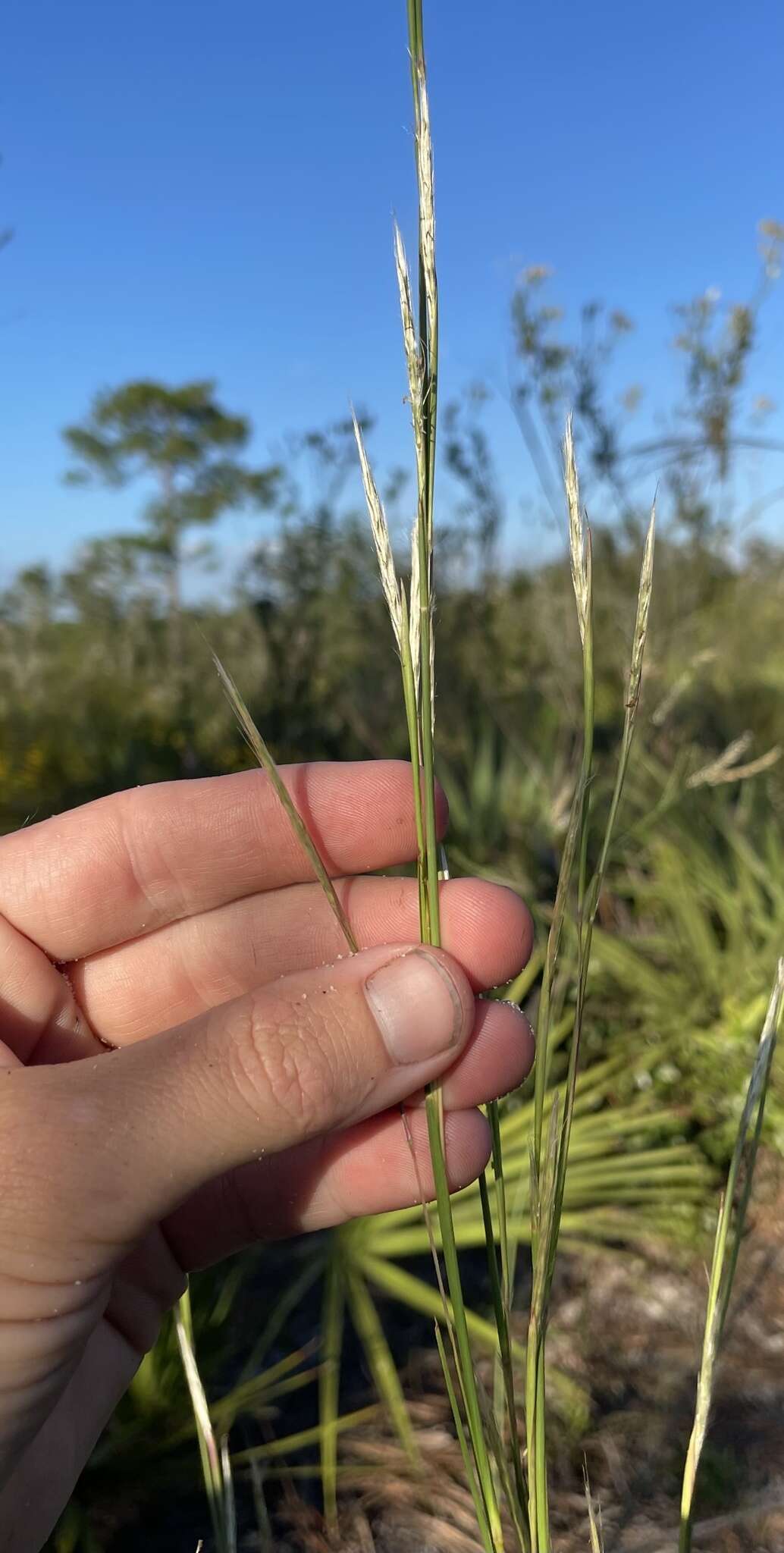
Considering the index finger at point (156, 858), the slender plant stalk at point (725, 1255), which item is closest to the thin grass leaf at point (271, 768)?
the slender plant stalk at point (725, 1255)

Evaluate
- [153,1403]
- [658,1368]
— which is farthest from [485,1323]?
[153,1403]

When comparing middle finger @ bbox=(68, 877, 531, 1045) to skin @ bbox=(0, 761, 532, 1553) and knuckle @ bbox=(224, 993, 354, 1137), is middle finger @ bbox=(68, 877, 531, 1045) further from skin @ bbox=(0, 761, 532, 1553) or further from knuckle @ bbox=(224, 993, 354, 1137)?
knuckle @ bbox=(224, 993, 354, 1137)

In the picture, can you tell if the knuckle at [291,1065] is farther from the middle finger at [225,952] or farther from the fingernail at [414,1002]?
the middle finger at [225,952]

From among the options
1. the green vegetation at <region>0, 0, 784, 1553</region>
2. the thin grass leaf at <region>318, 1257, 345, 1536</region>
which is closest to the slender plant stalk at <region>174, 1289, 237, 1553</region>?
the green vegetation at <region>0, 0, 784, 1553</region>

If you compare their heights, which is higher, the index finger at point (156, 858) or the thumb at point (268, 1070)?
the index finger at point (156, 858)

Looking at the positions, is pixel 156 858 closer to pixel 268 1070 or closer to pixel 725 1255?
pixel 268 1070

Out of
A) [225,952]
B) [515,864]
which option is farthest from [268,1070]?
[515,864]

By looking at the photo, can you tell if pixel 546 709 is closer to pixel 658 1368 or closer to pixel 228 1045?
pixel 658 1368
